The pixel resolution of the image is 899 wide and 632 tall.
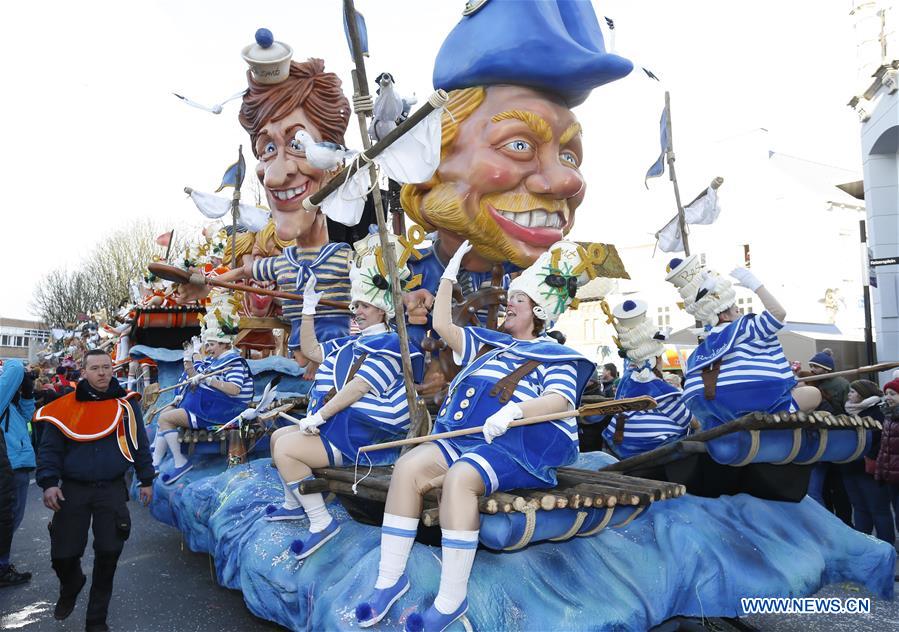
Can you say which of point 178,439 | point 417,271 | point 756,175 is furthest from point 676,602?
point 756,175

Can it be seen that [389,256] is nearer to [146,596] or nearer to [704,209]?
[146,596]

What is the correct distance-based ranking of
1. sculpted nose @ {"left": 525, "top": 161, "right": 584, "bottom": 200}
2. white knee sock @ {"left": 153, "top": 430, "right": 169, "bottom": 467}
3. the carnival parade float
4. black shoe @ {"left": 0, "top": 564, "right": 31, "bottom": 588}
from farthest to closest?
1. white knee sock @ {"left": 153, "top": 430, "right": 169, "bottom": 467}
2. black shoe @ {"left": 0, "top": 564, "right": 31, "bottom": 588}
3. sculpted nose @ {"left": 525, "top": 161, "right": 584, "bottom": 200}
4. the carnival parade float

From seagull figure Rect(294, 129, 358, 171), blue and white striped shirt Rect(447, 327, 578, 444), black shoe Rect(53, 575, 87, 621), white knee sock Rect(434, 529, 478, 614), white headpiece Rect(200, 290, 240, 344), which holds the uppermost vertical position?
seagull figure Rect(294, 129, 358, 171)

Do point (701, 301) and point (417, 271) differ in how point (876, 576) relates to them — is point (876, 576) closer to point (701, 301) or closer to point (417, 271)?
point (701, 301)

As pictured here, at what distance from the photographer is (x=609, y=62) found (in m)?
4.60

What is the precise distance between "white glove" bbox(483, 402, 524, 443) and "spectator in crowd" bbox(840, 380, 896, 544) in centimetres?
385

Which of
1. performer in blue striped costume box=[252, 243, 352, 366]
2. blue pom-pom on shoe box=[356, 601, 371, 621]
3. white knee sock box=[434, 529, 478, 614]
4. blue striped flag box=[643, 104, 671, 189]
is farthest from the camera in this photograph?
performer in blue striped costume box=[252, 243, 352, 366]

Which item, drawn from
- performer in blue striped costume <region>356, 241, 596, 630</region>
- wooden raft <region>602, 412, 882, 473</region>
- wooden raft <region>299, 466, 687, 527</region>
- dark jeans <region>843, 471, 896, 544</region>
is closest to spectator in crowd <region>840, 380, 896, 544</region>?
dark jeans <region>843, 471, 896, 544</region>

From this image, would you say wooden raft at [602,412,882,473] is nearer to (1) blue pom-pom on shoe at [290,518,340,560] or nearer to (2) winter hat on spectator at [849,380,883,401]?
(1) blue pom-pom on shoe at [290,518,340,560]

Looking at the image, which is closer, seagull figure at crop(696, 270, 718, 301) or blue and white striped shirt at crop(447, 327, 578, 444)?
blue and white striped shirt at crop(447, 327, 578, 444)

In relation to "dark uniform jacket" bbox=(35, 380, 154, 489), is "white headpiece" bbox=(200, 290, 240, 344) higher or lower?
higher

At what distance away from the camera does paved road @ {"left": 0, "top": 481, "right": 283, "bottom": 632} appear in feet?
13.5

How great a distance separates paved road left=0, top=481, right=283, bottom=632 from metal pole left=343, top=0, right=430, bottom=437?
5.02 ft

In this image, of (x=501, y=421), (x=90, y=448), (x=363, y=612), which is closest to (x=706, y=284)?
(x=501, y=421)
